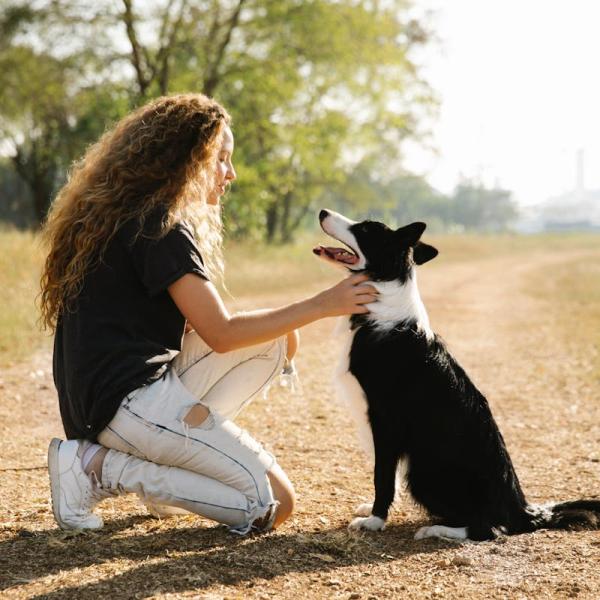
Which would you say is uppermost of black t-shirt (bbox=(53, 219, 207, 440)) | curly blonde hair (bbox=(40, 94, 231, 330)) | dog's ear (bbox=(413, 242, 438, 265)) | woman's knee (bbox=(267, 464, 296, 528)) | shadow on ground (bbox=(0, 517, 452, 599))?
curly blonde hair (bbox=(40, 94, 231, 330))

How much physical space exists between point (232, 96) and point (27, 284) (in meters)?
13.4

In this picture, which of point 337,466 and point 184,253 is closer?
point 184,253

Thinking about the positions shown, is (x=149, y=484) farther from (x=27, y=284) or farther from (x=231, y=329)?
(x=27, y=284)

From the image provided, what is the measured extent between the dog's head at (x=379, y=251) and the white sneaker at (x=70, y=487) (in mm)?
1405

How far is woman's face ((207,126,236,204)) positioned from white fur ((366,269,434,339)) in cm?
90

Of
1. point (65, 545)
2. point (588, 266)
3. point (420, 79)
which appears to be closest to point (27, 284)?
point (65, 545)

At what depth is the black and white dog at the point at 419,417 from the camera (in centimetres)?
346

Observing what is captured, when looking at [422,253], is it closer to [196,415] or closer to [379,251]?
[379,251]

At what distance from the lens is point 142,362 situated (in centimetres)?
322

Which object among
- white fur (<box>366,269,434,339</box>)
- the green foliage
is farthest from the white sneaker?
the green foliage

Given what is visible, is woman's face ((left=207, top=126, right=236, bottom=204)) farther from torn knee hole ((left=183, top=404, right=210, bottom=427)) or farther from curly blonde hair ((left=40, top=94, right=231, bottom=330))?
torn knee hole ((left=183, top=404, right=210, bottom=427))

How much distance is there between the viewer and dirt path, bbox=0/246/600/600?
9.52 feet

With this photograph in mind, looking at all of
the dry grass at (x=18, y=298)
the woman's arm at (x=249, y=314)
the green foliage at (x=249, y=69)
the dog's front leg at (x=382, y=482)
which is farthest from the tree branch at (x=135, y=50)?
Answer: the dog's front leg at (x=382, y=482)

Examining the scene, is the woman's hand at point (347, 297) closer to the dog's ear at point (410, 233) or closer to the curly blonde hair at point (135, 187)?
the dog's ear at point (410, 233)
